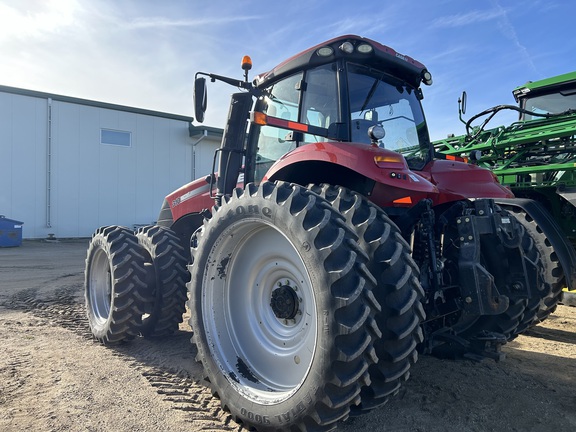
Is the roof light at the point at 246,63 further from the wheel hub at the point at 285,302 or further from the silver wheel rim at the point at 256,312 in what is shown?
the wheel hub at the point at 285,302

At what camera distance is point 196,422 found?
2752mm

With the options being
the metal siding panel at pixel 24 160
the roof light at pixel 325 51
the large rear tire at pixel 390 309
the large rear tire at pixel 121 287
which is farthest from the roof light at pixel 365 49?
the metal siding panel at pixel 24 160

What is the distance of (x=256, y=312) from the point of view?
9.98 feet

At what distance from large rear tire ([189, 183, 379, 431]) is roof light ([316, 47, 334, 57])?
1.27 metres

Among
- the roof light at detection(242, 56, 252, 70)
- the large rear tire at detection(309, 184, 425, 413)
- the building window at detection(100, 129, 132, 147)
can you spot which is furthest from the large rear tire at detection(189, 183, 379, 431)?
the building window at detection(100, 129, 132, 147)

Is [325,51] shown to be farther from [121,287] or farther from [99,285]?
[99,285]

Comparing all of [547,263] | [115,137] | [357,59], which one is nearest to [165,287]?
[357,59]

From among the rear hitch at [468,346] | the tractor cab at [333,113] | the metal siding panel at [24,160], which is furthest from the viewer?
the metal siding panel at [24,160]

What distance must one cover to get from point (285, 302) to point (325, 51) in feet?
6.28

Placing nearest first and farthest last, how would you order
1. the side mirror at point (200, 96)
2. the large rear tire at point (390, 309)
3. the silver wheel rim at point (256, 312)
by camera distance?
the large rear tire at point (390, 309)
the silver wheel rim at point (256, 312)
the side mirror at point (200, 96)

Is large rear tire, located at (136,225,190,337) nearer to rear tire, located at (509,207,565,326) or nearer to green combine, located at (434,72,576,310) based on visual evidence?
rear tire, located at (509,207,565,326)

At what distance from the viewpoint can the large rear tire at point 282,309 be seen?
7.10ft

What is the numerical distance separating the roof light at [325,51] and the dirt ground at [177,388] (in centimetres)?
258

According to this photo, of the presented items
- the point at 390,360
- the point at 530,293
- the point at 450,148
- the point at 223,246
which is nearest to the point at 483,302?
the point at 530,293
